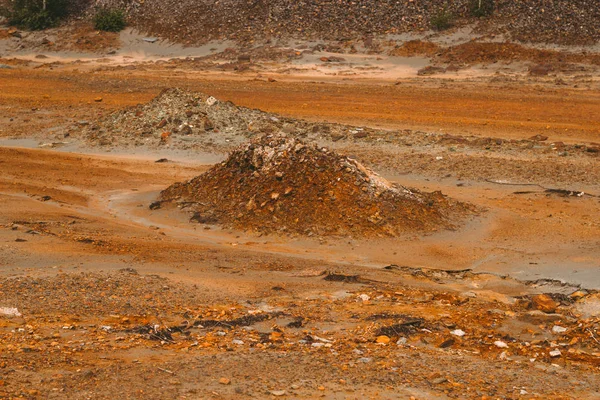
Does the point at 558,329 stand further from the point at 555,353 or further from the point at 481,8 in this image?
the point at 481,8

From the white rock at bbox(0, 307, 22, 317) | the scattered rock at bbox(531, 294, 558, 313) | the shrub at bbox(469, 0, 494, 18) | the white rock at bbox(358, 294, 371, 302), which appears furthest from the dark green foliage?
the scattered rock at bbox(531, 294, 558, 313)

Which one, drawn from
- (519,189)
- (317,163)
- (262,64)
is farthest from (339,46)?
(317,163)

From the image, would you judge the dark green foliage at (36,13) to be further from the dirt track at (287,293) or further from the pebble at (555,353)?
the pebble at (555,353)

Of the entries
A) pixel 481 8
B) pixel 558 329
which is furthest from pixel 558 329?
pixel 481 8

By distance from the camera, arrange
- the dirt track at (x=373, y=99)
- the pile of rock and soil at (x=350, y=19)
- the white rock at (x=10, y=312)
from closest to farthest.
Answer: the white rock at (x=10, y=312), the dirt track at (x=373, y=99), the pile of rock and soil at (x=350, y=19)

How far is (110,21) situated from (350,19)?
860 cm

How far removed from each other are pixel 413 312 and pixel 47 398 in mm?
3498

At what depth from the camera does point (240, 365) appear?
254 inches

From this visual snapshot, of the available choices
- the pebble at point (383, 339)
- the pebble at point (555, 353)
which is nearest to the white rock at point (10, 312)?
the pebble at point (383, 339)

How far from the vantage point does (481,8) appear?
29.7 meters

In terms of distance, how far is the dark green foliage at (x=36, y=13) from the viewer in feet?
110

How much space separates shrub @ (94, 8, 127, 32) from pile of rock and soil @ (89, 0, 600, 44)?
0.55 metres

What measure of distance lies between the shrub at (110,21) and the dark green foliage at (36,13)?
2.02 meters

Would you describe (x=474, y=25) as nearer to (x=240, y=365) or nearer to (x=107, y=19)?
(x=107, y=19)
